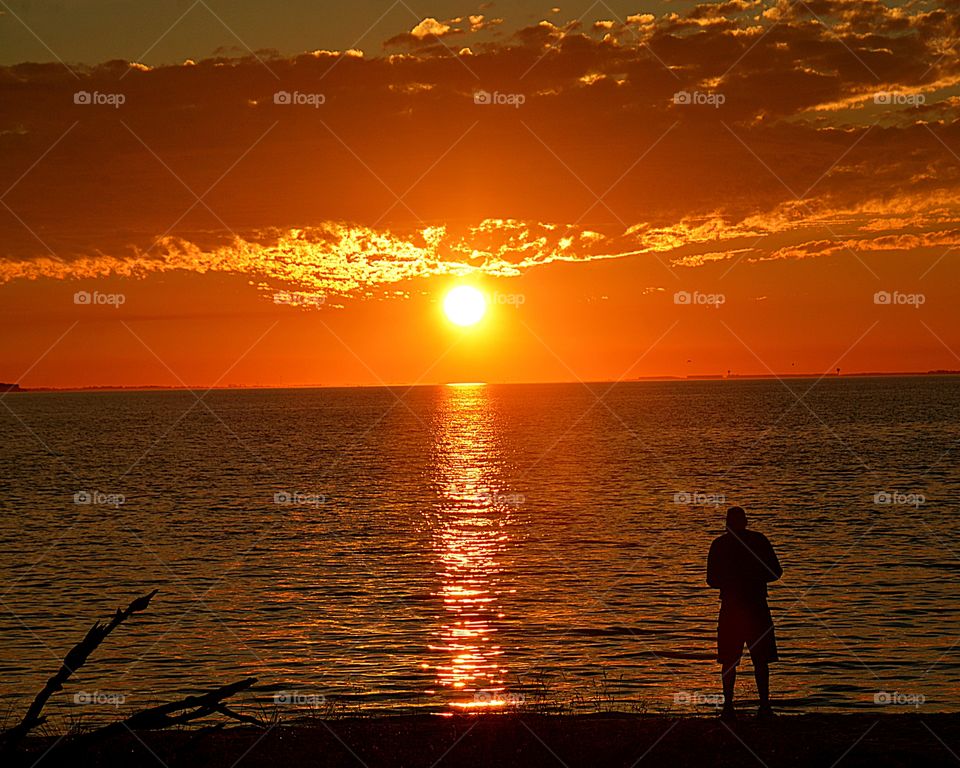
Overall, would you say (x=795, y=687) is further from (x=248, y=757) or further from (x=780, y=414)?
(x=780, y=414)

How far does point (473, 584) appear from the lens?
35.9m

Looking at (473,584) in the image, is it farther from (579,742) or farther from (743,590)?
(579,742)

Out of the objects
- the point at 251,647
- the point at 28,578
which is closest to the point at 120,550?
the point at 28,578

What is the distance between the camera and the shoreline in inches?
494

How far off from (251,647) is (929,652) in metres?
16.3
